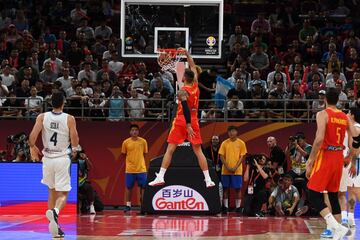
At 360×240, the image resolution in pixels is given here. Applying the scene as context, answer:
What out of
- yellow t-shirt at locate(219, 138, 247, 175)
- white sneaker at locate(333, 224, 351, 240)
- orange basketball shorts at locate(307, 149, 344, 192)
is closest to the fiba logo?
yellow t-shirt at locate(219, 138, 247, 175)

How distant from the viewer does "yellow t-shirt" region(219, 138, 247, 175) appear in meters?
22.5

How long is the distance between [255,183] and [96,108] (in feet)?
15.6

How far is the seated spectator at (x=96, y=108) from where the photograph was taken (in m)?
23.5

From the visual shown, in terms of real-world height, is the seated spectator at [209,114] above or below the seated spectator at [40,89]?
below

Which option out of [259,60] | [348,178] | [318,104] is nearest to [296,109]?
[318,104]

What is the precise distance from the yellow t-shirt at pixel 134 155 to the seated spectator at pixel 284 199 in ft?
11.8

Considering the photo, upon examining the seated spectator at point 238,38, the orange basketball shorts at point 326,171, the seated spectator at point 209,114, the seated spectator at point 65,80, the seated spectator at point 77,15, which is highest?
the seated spectator at point 77,15

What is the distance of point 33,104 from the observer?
23734 millimetres

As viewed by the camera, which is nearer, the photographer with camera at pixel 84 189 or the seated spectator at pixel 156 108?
the photographer with camera at pixel 84 189

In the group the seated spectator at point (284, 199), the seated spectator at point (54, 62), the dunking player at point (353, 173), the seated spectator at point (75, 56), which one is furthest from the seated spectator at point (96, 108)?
the dunking player at point (353, 173)

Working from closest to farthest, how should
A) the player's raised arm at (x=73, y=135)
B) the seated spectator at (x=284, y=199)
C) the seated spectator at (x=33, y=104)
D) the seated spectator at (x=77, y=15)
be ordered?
the player's raised arm at (x=73, y=135) < the seated spectator at (x=284, y=199) < the seated spectator at (x=33, y=104) < the seated spectator at (x=77, y=15)

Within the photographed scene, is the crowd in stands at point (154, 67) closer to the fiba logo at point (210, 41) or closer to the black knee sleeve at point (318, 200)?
the fiba logo at point (210, 41)

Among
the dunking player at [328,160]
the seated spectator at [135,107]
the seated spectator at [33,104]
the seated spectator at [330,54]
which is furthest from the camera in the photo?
the seated spectator at [330,54]

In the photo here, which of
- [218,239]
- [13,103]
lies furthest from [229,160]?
[218,239]
